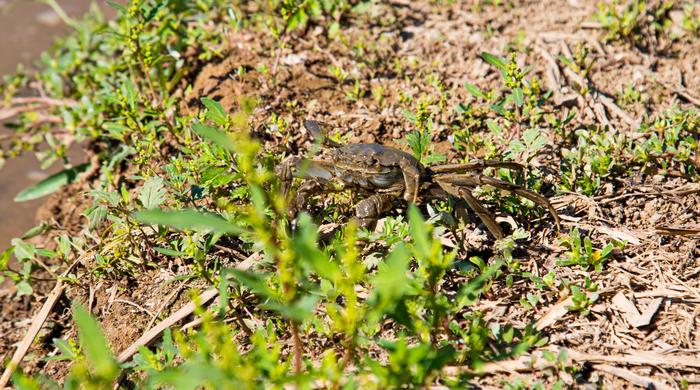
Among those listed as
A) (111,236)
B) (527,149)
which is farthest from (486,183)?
(111,236)

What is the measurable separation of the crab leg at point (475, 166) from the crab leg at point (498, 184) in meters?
0.09

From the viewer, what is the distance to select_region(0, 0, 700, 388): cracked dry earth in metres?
3.04

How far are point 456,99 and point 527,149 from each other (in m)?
1.02

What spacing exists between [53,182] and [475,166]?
329 cm

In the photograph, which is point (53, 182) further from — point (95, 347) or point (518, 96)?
point (518, 96)

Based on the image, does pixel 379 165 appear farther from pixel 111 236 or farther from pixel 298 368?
pixel 111 236

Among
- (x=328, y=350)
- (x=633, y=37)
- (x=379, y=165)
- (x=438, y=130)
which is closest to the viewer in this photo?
(x=328, y=350)

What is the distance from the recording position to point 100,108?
16.0 feet

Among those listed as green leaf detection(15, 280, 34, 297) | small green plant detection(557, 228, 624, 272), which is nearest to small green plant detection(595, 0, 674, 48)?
small green plant detection(557, 228, 624, 272)

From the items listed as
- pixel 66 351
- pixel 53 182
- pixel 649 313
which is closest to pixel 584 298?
pixel 649 313

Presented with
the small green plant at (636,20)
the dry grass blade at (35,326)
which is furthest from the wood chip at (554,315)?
the small green plant at (636,20)

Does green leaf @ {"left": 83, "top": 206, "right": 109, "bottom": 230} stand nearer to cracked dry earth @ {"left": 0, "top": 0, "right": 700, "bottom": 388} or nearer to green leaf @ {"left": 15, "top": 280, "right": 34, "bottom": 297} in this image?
cracked dry earth @ {"left": 0, "top": 0, "right": 700, "bottom": 388}

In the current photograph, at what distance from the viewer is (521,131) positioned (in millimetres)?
4270

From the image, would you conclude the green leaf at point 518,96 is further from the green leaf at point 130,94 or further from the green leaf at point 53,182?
the green leaf at point 53,182
